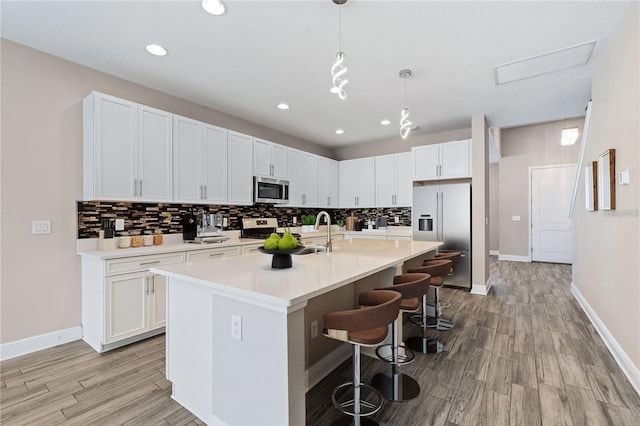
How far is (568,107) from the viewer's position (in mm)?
4102

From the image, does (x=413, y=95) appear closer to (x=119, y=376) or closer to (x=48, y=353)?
(x=119, y=376)

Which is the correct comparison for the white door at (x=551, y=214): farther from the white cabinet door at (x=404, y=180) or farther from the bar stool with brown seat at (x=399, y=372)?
the bar stool with brown seat at (x=399, y=372)

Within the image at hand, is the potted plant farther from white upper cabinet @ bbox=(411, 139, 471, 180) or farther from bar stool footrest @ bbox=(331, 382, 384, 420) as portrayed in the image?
bar stool footrest @ bbox=(331, 382, 384, 420)

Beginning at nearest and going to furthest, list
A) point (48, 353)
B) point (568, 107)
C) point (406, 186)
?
point (48, 353), point (568, 107), point (406, 186)

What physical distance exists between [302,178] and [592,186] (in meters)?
3.97

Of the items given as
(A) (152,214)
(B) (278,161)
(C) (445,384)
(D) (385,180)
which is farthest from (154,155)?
(D) (385,180)

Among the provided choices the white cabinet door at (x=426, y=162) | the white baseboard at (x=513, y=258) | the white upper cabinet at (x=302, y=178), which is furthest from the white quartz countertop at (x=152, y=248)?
the white baseboard at (x=513, y=258)

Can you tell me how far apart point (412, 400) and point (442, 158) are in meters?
4.02

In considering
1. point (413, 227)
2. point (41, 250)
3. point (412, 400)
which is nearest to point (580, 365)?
point (412, 400)

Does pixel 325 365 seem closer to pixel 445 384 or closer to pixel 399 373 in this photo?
pixel 399 373

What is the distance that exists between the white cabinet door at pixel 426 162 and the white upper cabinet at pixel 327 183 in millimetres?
1664

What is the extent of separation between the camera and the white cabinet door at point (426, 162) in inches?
201

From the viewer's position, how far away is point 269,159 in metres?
4.75

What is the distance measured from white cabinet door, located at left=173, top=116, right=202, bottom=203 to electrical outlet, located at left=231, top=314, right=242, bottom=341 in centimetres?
242
